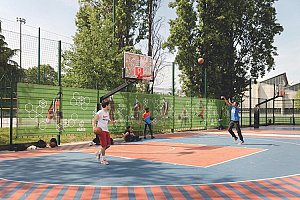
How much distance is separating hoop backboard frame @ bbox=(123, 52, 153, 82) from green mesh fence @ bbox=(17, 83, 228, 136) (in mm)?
1541

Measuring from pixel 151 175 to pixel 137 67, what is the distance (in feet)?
34.1

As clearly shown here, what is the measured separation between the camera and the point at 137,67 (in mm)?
17906

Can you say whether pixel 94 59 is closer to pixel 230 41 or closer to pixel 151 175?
pixel 151 175

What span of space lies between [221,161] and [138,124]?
991cm

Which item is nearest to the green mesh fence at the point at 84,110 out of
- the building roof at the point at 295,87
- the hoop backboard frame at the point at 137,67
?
the hoop backboard frame at the point at 137,67

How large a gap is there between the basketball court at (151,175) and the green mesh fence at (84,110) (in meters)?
2.23

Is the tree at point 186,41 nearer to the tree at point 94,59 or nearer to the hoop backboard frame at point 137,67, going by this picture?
the tree at point 94,59

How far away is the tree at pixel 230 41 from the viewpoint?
29.3 metres

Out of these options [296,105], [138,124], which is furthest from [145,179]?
[296,105]

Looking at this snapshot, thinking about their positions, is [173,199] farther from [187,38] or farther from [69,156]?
[187,38]

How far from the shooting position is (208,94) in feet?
98.1

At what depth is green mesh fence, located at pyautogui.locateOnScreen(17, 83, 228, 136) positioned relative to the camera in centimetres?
1375

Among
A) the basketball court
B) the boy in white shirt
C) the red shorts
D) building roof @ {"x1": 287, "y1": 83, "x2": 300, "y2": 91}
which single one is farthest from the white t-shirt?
building roof @ {"x1": 287, "y1": 83, "x2": 300, "y2": 91}

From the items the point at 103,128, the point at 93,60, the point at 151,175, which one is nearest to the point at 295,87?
the point at 93,60
